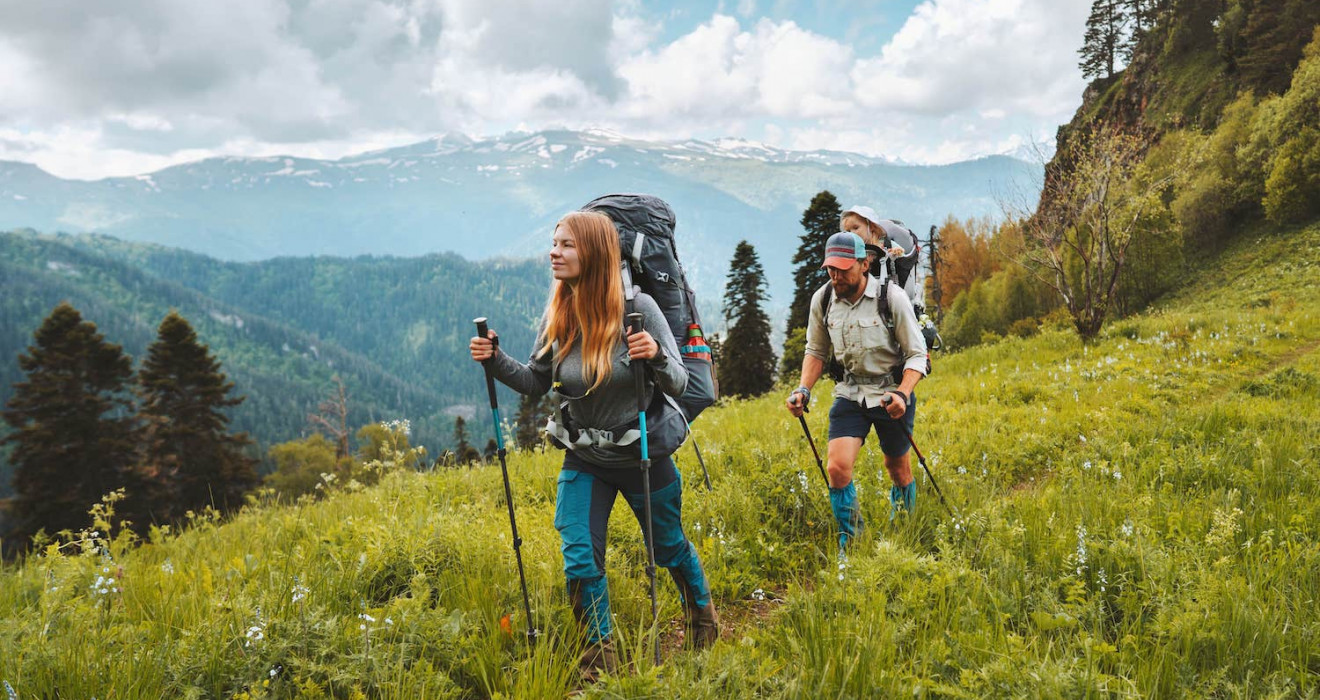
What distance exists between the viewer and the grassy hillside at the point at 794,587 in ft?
9.36

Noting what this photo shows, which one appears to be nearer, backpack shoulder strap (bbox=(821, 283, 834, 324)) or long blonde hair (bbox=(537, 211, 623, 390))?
long blonde hair (bbox=(537, 211, 623, 390))

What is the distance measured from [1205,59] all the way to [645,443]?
7421 centimetres

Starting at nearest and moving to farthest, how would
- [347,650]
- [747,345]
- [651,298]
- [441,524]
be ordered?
1. [347,650]
2. [651,298]
3. [441,524]
4. [747,345]

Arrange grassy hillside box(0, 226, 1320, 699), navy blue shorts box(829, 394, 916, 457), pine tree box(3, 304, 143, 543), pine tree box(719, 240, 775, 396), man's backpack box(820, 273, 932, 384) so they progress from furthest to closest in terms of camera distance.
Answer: pine tree box(719, 240, 775, 396) < pine tree box(3, 304, 143, 543) < navy blue shorts box(829, 394, 916, 457) < man's backpack box(820, 273, 932, 384) < grassy hillside box(0, 226, 1320, 699)

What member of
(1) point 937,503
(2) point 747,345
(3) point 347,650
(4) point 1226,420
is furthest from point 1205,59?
(3) point 347,650

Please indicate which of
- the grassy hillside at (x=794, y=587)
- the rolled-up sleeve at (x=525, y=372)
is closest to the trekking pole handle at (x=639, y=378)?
the rolled-up sleeve at (x=525, y=372)

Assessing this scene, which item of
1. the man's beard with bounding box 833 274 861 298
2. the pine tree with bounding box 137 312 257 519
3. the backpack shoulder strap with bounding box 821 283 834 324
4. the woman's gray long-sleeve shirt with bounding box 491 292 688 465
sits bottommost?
the pine tree with bounding box 137 312 257 519

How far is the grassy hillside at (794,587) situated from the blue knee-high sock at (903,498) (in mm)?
→ 184

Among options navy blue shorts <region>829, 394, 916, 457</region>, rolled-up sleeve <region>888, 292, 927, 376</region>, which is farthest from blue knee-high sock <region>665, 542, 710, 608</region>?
rolled-up sleeve <region>888, 292, 927, 376</region>

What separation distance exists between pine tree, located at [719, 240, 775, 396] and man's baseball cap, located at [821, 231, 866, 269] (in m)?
40.4

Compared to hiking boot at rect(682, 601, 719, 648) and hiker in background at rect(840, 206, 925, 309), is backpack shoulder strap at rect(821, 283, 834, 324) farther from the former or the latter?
hiking boot at rect(682, 601, 719, 648)

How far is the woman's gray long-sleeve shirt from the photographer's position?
3480mm

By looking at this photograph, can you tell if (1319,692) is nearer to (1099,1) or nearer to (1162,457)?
(1162,457)

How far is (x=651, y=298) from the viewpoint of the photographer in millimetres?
3678
